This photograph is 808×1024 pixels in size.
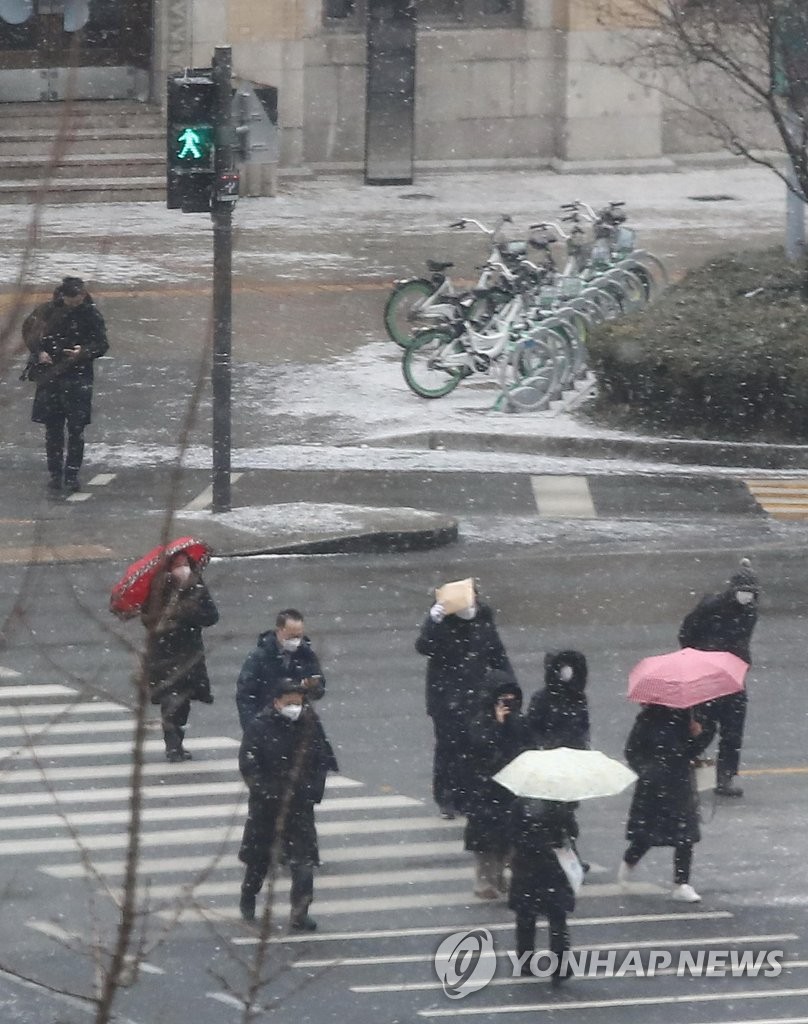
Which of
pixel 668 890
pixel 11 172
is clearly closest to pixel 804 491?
pixel 668 890

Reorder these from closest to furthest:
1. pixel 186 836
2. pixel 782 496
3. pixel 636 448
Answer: pixel 186 836 → pixel 782 496 → pixel 636 448

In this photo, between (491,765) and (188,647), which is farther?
(188,647)

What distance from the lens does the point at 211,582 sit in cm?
1405

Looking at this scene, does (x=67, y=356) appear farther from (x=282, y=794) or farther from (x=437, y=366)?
(x=282, y=794)

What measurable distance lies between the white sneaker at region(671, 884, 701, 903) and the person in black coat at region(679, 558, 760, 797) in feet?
4.26

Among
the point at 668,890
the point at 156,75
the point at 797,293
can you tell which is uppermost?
the point at 156,75

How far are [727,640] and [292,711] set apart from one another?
8.86 ft

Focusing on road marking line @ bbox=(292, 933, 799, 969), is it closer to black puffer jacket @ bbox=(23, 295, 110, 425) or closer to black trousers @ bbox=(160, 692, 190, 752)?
black trousers @ bbox=(160, 692, 190, 752)

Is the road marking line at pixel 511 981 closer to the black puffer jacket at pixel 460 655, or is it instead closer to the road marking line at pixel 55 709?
the black puffer jacket at pixel 460 655

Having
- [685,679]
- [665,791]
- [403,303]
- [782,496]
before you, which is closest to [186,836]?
[665,791]

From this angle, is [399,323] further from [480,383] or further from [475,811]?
[475,811]

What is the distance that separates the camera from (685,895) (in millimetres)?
9336

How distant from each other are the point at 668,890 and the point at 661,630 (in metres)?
4.10

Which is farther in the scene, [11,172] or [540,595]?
[11,172]
